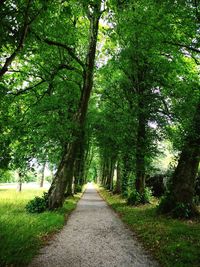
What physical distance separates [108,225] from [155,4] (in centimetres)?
921

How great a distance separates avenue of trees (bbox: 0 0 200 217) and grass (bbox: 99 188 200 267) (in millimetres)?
1356

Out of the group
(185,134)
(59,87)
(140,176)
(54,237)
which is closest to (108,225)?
(54,237)

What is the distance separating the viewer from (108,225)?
11180 mm

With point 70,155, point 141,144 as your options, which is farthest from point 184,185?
point 70,155

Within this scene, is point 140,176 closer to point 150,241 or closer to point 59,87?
point 59,87

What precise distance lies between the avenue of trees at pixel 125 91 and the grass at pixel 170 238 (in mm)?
1356

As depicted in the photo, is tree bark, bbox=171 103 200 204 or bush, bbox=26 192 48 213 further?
bush, bbox=26 192 48 213

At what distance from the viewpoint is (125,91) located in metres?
20.2

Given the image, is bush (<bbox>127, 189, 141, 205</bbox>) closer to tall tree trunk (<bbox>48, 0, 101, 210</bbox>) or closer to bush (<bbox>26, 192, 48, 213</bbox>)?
tall tree trunk (<bbox>48, 0, 101, 210</bbox>)

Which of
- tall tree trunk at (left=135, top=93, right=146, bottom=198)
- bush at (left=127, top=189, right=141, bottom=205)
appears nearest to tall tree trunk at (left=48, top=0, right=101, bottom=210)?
tall tree trunk at (left=135, top=93, right=146, bottom=198)

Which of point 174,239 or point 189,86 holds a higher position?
point 189,86

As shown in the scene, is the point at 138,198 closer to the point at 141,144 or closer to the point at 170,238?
the point at 141,144

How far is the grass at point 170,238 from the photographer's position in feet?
20.5

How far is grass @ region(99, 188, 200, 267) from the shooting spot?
20.5 feet
